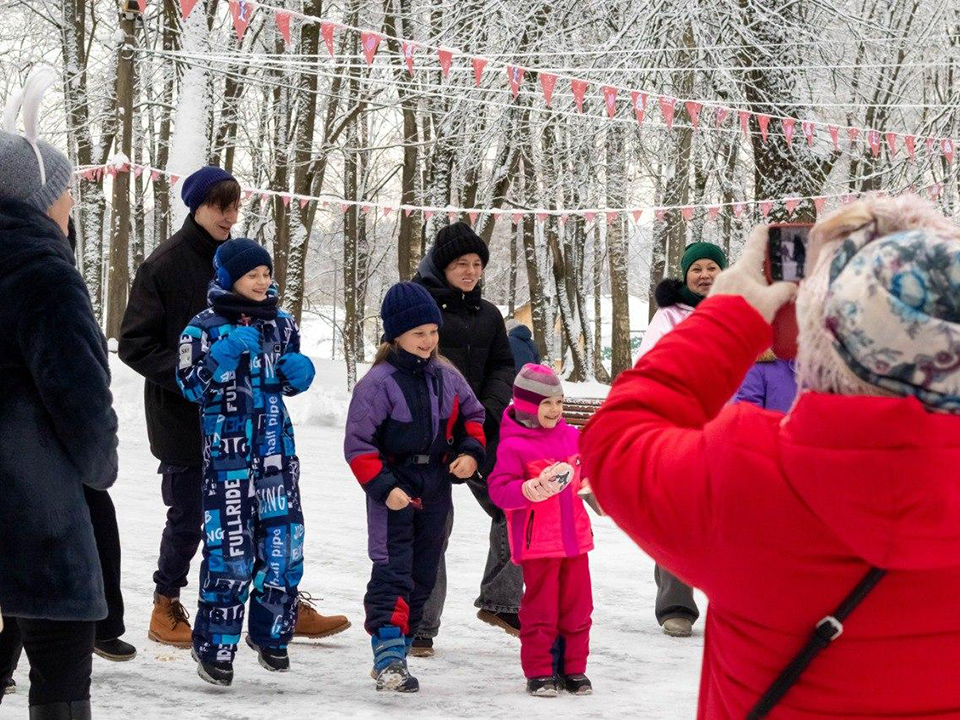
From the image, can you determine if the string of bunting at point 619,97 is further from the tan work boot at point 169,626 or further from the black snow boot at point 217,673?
the black snow boot at point 217,673

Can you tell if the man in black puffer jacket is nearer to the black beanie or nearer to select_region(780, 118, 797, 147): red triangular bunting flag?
the black beanie

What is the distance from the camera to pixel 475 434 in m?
5.87

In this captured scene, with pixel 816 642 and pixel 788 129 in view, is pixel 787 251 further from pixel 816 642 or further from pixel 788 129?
pixel 788 129

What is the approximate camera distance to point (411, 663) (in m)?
6.09

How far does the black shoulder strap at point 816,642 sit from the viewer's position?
70.8 inches

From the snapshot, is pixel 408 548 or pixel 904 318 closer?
pixel 904 318

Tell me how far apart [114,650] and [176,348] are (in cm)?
132

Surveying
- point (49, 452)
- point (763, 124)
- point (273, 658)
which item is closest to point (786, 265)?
point (49, 452)

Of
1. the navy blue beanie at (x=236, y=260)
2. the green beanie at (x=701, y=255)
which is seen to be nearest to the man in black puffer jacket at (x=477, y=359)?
the green beanie at (x=701, y=255)

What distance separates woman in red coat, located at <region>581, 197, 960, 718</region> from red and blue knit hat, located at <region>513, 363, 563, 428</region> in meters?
3.72

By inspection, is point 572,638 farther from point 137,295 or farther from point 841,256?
point 841,256

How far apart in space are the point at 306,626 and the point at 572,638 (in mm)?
1396

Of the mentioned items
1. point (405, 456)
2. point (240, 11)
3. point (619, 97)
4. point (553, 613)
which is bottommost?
point (553, 613)

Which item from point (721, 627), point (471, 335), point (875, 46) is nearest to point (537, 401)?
point (471, 335)
